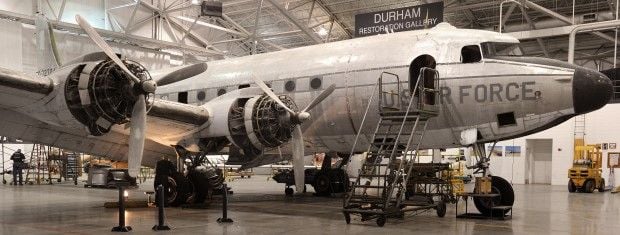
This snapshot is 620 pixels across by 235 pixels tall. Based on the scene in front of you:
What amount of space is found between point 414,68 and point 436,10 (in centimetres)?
825

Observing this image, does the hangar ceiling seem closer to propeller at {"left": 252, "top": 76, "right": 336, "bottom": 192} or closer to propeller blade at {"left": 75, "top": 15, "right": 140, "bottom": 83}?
propeller at {"left": 252, "top": 76, "right": 336, "bottom": 192}

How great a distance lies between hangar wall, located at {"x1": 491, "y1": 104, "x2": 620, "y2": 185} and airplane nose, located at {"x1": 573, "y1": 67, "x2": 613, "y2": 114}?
18209mm

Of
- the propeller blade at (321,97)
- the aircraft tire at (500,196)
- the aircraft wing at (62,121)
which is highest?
the propeller blade at (321,97)

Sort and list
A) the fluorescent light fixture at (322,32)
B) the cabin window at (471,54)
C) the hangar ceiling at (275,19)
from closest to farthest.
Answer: the cabin window at (471,54), the hangar ceiling at (275,19), the fluorescent light fixture at (322,32)

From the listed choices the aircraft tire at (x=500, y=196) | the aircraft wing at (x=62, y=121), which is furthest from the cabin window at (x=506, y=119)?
the aircraft wing at (x=62, y=121)

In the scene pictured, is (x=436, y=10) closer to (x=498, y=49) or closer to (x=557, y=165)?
(x=498, y=49)

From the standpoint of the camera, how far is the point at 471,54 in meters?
12.0

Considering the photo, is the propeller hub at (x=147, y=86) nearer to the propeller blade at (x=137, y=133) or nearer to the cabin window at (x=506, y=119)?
the propeller blade at (x=137, y=133)

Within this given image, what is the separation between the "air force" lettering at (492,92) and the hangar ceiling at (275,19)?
16.9m

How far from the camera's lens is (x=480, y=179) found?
11547 millimetres

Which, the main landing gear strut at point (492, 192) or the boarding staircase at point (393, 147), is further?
the main landing gear strut at point (492, 192)

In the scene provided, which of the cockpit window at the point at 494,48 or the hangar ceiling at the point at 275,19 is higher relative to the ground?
the hangar ceiling at the point at 275,19

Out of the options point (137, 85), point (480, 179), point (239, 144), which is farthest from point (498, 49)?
point (137, 85)

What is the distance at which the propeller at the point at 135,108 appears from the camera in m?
9.93
